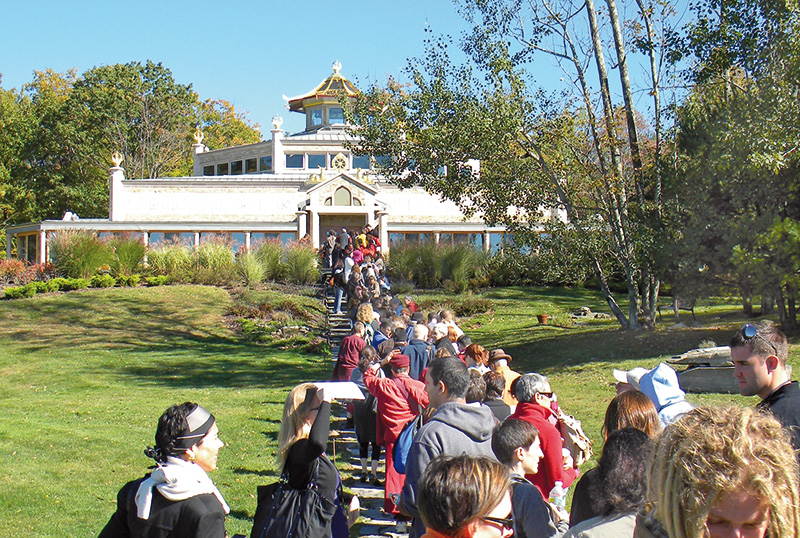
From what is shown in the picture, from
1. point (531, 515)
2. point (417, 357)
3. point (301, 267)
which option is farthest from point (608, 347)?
point (301, 267)

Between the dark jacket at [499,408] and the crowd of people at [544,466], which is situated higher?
the crowd of people at [544,466]

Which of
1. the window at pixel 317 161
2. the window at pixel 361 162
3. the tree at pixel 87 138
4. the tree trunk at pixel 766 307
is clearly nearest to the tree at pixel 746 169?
the tree trunk at pixel 766 307

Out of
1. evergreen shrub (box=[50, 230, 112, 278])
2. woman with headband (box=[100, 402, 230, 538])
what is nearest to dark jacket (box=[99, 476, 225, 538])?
woman with headband (box=[100, 402, 230, 538])

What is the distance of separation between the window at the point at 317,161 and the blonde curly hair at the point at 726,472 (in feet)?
156

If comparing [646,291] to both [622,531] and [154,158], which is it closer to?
[622,531]

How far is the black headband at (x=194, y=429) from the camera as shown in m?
3.86

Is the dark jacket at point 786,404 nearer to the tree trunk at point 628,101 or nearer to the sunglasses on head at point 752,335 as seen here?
the sunglasses on head at point 752,335

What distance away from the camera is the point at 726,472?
2096 millimetres

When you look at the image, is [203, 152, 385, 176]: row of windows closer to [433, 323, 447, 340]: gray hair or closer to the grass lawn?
the grass lawn

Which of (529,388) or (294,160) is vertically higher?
(294,160)

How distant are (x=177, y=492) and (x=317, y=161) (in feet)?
152

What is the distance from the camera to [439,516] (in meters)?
2.85


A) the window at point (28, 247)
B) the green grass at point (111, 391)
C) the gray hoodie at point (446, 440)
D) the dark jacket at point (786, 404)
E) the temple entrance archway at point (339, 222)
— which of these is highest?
the temple entrance archway at point (339, 222)

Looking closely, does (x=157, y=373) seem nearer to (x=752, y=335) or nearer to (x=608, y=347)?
(x=608, y=347)
